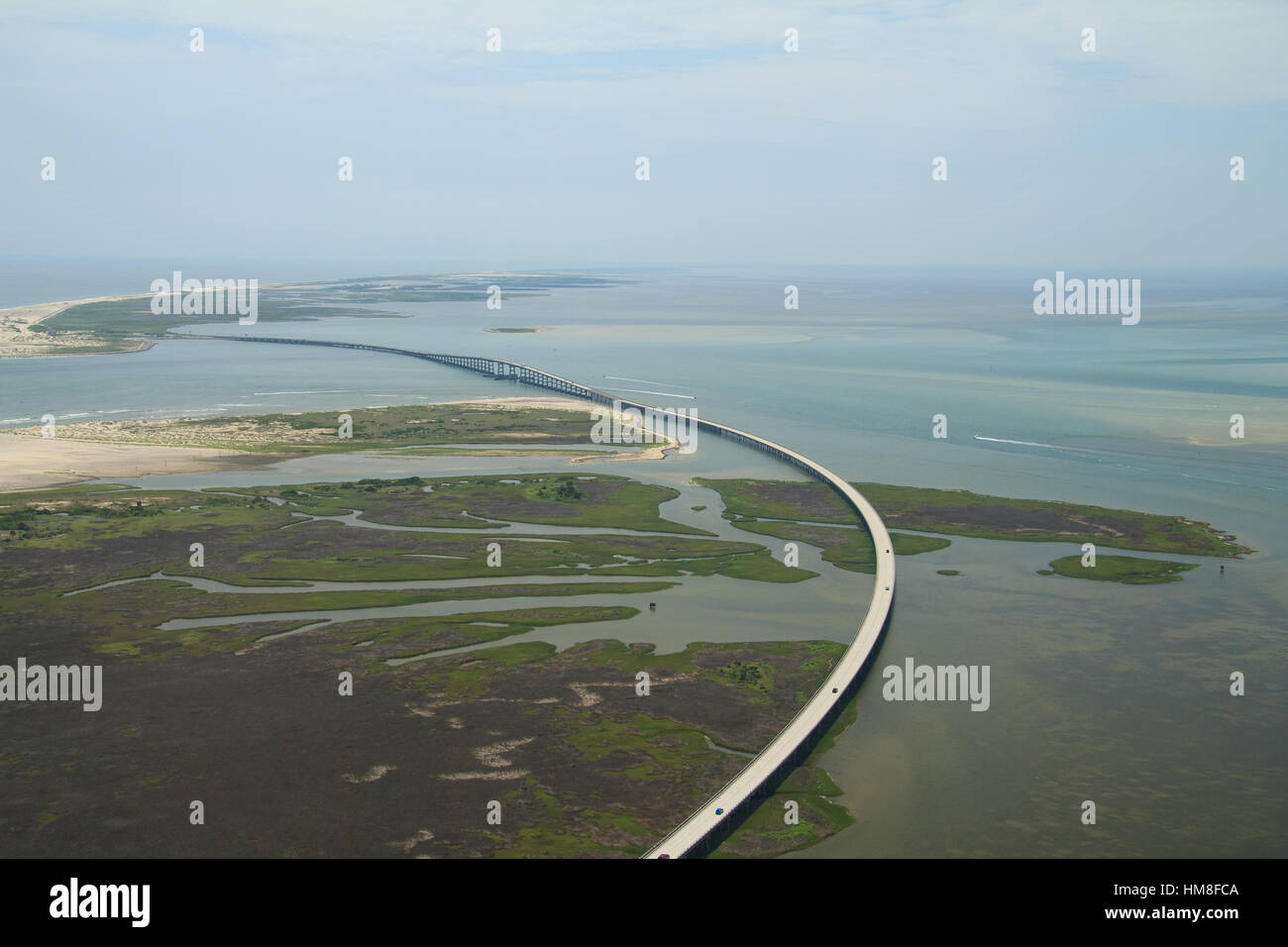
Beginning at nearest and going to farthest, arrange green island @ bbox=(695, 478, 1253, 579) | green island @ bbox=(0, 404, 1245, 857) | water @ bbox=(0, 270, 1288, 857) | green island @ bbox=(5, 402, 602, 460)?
green island @ bbox=(0, 404, 1245, 857) < water @ bbox=(0, 270, 1288, 857) < green island @ bbox=(695, 478, 1253, 579) < green island @ bbox=(5, 402, 602, 460)

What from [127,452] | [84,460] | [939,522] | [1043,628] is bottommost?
[1043,628]

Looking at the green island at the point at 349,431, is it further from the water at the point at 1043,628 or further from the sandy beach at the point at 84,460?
the water at the point at 1043,628

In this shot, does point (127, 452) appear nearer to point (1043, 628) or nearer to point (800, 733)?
point (800, 733)

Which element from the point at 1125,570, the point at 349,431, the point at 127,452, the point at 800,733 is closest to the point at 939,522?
the point at 1125,570

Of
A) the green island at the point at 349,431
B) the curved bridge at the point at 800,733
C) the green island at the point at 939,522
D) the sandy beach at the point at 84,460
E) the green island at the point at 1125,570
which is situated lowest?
the curved bridge at the point at 800,733

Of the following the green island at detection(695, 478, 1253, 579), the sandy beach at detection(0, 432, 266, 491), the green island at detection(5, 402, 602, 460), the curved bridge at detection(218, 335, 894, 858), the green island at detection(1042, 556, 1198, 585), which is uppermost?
the green island at detection(5, 402, 602, 460)

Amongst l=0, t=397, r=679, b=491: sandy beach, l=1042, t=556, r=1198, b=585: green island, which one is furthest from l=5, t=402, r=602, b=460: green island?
l=1042, t=556, r=1198, b=585: green island

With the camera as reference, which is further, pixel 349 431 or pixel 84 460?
pixel 349 431

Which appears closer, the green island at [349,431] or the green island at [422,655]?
the green island at [422,655]

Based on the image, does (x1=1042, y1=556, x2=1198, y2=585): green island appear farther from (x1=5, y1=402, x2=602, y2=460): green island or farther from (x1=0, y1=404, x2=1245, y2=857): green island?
(x1=5, y1=402, x2=602, y2=460): green island

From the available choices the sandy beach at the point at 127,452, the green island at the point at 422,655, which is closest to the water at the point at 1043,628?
the green island at the point at 422,655
